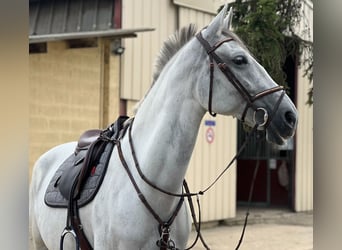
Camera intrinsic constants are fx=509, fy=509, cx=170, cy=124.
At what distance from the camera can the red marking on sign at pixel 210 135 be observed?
9.10 m

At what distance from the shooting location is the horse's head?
230 cm

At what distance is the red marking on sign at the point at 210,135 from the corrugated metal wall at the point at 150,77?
0.05 metres

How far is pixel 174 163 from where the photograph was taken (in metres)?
2.54

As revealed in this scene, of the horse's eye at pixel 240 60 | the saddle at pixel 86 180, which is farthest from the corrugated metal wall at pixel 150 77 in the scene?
the horse's eye at pixel 240 60

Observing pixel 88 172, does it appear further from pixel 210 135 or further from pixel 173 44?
pixel 210 135

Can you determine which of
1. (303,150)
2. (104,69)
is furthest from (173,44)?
(303,150)

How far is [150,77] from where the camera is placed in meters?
8.12

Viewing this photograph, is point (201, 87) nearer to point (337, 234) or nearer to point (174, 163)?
point (174, 163)

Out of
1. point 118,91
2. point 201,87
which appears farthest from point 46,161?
point 118,91

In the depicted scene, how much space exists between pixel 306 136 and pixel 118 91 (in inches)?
220

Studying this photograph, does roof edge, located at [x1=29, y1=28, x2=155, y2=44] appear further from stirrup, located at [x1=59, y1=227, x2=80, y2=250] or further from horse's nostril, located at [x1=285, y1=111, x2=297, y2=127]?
horse's nostril, located at [x1=285, y1=111, x2=297, y2=127]

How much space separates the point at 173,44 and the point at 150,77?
5315mm

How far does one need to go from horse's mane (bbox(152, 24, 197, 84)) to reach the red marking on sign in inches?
247

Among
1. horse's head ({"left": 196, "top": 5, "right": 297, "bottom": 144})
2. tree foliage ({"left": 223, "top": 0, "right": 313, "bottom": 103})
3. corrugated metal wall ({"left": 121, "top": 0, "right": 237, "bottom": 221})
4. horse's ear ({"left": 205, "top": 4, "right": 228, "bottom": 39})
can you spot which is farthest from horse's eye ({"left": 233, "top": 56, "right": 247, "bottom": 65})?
corrugated metal wall ({"left": 121, "top": 0, "right": 237, "bottom": 221})
